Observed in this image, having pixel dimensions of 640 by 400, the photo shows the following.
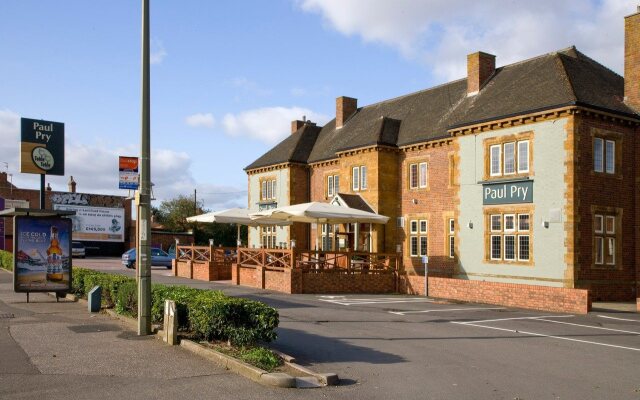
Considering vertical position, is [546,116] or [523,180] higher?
[546,116]

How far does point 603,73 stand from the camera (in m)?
26.6

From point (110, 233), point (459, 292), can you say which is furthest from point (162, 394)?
point (110, 233)

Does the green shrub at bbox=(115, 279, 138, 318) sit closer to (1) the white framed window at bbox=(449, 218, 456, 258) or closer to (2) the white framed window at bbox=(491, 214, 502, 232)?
(2) the white framed window at bbox=(491, 214, 502, 232)

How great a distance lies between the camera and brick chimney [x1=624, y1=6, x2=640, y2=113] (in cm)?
2409

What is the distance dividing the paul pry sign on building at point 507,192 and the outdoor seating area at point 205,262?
1278 centimetres

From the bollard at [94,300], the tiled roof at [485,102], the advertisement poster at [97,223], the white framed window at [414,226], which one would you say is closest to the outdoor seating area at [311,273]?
the white framed window at [414,226]

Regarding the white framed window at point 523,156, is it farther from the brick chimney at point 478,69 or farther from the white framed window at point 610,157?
the brick chimney at point 478,69

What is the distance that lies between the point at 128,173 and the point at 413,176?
19808 millimetres

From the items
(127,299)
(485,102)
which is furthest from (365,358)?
(485,102)

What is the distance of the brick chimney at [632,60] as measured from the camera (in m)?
24.1

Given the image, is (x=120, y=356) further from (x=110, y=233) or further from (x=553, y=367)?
(x=110, y=233)

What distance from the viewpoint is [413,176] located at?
30906 millimetres

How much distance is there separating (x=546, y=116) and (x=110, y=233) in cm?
5193

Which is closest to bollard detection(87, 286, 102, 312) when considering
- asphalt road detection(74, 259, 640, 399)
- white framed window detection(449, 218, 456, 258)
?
asphalt road detection(74, 259, 640, 399)
